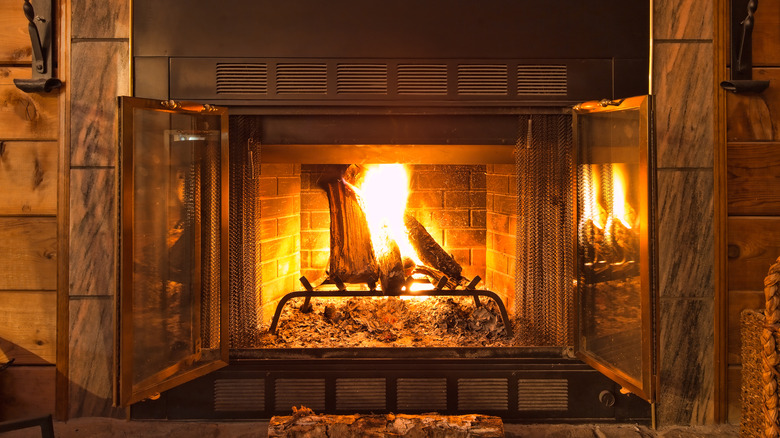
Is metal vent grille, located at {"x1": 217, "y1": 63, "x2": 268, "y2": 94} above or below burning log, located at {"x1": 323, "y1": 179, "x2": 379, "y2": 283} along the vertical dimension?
above

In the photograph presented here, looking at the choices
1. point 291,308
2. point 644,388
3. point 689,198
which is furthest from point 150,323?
point 689,198

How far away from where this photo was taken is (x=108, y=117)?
1.79 m

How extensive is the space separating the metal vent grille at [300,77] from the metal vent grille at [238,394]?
0.94m

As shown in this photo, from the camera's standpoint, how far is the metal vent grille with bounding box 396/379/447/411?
71.9 inches

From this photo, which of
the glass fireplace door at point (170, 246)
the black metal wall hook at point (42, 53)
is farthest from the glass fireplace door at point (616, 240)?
the black metal wall hook at point (42, 53)

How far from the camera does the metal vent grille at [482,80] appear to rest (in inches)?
71.5

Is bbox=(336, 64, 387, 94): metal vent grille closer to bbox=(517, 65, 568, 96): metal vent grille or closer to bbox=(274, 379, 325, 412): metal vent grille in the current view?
bbox=(517, 65, 568, 96): metal vent grille

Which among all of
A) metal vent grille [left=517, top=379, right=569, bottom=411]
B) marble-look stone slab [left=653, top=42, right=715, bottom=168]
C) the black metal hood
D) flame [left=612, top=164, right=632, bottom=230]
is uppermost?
the black metal hood

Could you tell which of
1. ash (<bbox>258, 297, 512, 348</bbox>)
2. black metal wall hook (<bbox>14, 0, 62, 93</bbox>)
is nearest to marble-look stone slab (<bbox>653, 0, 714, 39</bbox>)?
ash (<bbox>258, 297, 512, 348</bbox>)

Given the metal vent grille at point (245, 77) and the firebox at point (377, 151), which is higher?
the metal vent grille at point (245, 77)

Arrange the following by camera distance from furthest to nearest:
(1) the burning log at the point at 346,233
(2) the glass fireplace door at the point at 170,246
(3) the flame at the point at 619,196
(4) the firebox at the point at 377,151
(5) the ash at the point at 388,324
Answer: (1) the burning log at the point at 346,233
(5) the ash at the point at 388,324
(4) the firebox at the point at 377,151
(3) the flame at the point at 619,196
(2) the glass fireplace door at the point at 170,246

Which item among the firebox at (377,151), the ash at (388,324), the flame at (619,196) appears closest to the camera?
the flame at (619,196)

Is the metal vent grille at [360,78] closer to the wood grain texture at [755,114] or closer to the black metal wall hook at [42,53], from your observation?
the black metal wall hook at [42,53]

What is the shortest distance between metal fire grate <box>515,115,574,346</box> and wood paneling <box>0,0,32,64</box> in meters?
1.60
